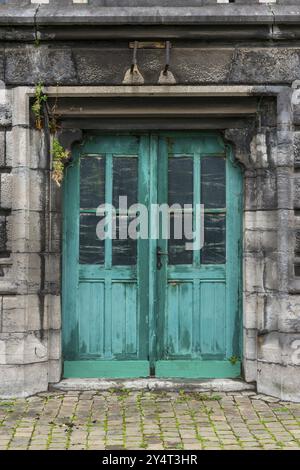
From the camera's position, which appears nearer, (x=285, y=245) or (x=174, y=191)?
(x=285, y=245)

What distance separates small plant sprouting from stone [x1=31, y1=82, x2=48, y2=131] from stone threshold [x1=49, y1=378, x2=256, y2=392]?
2.61 meters

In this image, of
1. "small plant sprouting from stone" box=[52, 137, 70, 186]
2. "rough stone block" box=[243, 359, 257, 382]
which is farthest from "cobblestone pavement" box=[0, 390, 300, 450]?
"small plant sprouting from stone" box=[52, 137, 70, 186]

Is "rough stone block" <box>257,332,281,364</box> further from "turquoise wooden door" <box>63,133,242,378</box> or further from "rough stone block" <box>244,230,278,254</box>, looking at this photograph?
"rough stone block" <box>244,230,278,254</box>

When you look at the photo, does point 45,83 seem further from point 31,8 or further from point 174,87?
point 174,87

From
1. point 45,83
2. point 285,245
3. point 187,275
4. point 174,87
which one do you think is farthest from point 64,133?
point 285,245

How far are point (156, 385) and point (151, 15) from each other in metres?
3.64

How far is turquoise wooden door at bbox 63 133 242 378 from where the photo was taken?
21.2 feet

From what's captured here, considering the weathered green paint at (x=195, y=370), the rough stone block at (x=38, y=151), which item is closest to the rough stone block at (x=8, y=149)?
the rough stone block at (x=38, y=151)

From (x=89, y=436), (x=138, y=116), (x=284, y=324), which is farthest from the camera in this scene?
(x=138, y=116)

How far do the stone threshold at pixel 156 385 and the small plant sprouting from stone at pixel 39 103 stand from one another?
261 centimetres

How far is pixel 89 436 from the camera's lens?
4914 millimetres

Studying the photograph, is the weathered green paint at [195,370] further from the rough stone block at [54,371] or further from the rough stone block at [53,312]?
the rough stone block at [53,312]

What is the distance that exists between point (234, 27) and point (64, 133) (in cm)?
200

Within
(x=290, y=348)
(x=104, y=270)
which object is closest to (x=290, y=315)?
(x=290, y=348)
